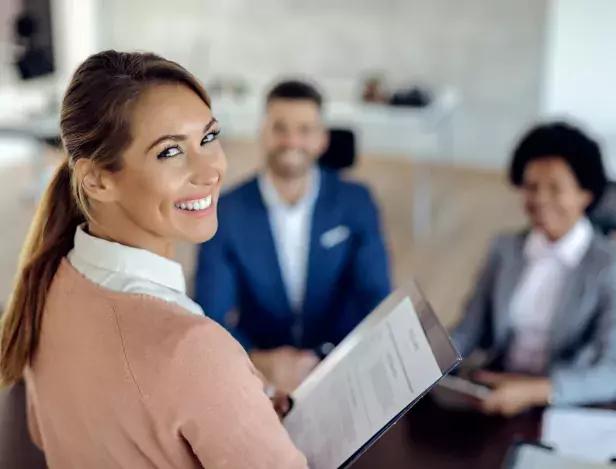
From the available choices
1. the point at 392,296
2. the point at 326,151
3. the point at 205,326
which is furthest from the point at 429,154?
the point at 205,326

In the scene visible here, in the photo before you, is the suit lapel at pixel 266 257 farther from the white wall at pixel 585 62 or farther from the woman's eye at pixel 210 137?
the white wall at pixel 585 62

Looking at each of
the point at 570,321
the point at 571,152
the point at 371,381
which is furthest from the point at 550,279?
the point at 371,381

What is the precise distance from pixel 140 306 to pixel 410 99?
4447 millimetres

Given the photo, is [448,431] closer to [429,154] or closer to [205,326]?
[205,326]

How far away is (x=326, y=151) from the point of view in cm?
358

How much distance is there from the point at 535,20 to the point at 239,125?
233cm

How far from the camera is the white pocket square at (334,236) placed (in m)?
2.38

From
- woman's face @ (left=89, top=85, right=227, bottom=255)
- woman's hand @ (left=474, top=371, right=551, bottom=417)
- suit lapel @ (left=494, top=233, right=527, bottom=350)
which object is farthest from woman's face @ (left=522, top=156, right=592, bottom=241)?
woman's face @ (left=89, top=85, right=227, bottom=255)

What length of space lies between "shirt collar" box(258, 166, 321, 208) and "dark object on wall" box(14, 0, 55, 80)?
3.89 m

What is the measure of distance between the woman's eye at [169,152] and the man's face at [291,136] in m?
1.43

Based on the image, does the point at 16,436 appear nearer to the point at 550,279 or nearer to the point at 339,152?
the point at 550,279

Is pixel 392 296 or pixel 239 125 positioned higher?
pixel 392 296

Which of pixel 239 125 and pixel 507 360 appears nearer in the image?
pixel 507 360

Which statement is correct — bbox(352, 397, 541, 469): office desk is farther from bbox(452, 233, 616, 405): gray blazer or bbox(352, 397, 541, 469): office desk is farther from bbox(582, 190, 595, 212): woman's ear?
bbox(582, 190, 595, 212): woman's ear
